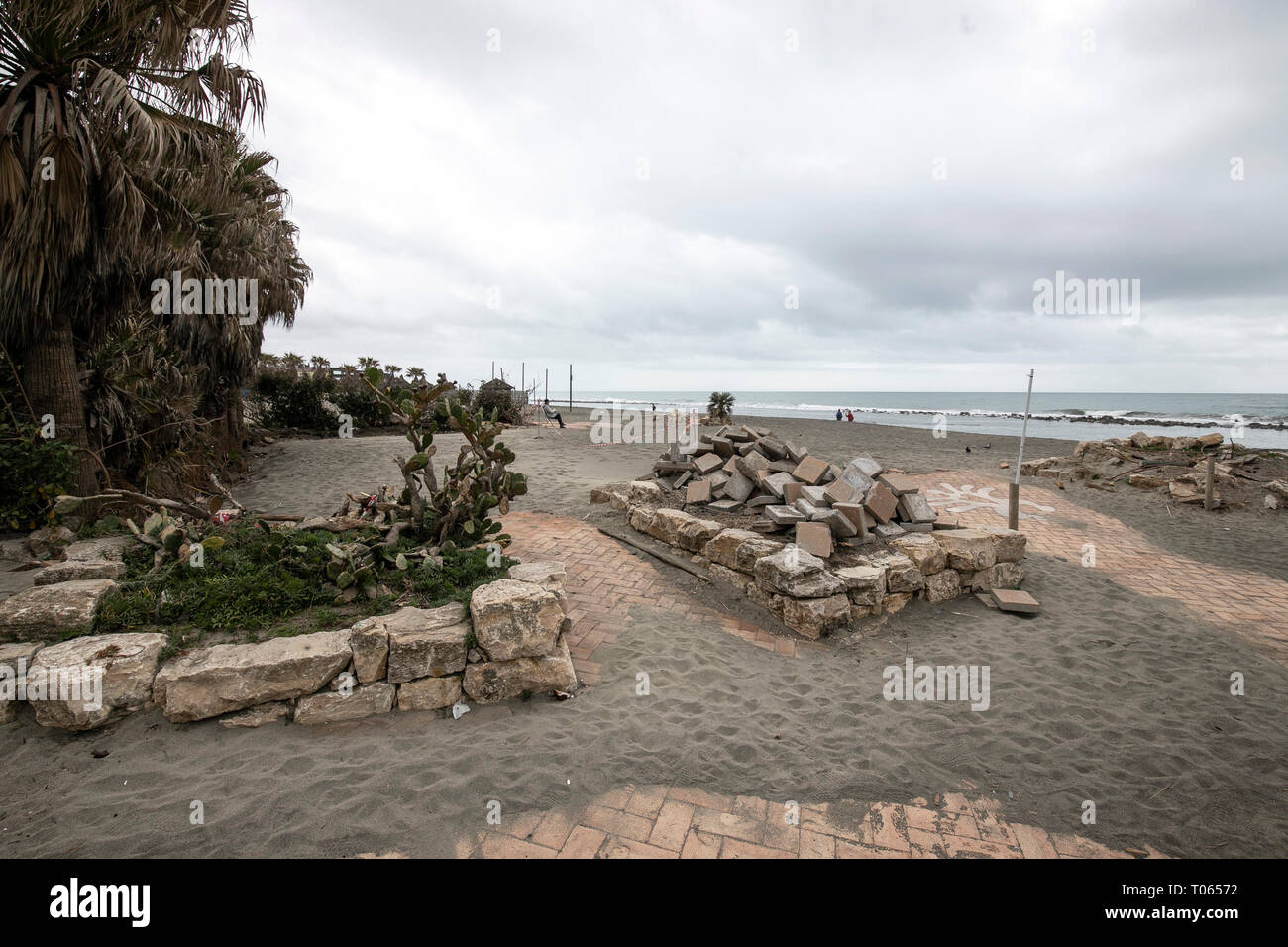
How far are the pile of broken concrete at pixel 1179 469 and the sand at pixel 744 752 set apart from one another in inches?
311

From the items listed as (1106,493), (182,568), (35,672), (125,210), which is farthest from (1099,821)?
(1106,493)

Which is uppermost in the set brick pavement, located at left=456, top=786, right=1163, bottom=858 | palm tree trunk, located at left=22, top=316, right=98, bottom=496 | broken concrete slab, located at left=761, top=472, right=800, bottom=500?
palm tree trunk, located at left=22, top=316, right=98, bottom=496

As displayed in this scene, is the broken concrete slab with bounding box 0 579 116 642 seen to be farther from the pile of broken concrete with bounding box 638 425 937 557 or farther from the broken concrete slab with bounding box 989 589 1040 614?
the broken concrete slab with bounding box 989 589 1040 614

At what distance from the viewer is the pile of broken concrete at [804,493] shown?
19.9 feet

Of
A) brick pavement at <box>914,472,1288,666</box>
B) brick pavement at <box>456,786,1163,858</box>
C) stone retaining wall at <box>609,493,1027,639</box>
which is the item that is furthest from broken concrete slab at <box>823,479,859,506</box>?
brick pavement at <box>456,786,1163,858</box>

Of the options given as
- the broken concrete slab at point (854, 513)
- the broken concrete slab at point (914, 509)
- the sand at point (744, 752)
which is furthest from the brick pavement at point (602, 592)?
the broken concrete slab at point (914, 509)

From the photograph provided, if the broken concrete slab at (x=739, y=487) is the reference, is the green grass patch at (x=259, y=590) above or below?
below

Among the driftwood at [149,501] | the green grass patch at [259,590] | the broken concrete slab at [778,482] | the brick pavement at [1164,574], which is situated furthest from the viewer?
the broken concrete slab at [778,482]

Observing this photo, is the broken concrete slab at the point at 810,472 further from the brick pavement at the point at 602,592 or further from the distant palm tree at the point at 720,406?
the distant palm tree at the point at 720,406

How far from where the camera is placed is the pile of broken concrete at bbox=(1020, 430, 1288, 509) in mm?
10523

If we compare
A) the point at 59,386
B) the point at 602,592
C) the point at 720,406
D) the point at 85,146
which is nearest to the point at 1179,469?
the point at 602,592

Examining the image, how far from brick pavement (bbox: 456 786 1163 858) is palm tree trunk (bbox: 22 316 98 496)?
7543 mm
